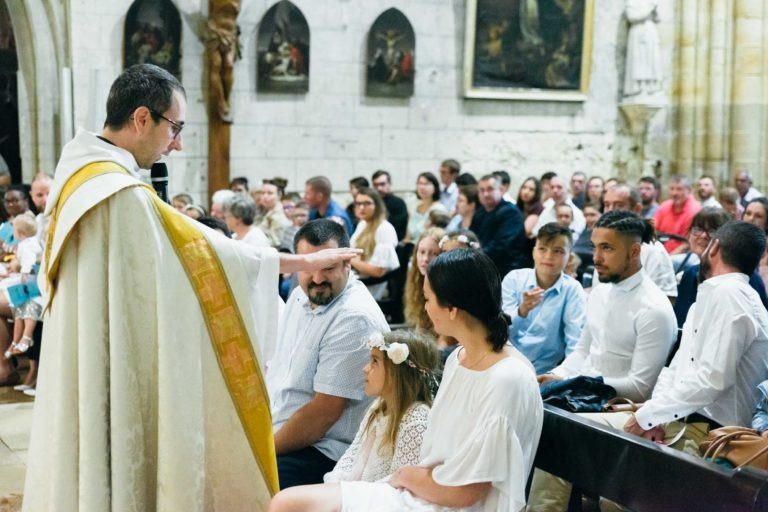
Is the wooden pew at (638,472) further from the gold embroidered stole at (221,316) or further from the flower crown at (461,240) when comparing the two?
the flower crown at (461,240)

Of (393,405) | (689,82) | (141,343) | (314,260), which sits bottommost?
(393,405)

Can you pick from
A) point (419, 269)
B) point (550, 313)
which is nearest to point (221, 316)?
point (550, 313)

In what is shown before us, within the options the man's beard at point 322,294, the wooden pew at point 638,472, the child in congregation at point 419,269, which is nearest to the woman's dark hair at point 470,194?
the child in congregation at point 419,269

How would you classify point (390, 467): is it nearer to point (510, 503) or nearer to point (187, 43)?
point (510, 503)

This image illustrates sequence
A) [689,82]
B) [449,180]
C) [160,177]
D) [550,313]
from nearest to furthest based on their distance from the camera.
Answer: [160,177] → [550,313] → [449,180] → [689,82]

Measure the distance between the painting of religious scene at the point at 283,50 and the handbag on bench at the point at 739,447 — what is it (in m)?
8.22

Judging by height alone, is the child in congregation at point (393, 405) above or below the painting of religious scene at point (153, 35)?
below

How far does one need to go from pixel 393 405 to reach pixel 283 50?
7922 millimetres

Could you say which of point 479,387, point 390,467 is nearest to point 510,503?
point 479,387

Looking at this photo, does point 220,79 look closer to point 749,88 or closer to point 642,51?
point 642,51

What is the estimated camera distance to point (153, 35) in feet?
33.5

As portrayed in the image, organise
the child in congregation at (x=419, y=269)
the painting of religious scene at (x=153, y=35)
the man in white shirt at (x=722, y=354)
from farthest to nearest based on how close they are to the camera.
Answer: the painting of religious scene at (x=153, y=35) < the child in congregation at (x=419, y=269) < the man in white shirt at (x=722, y=354)

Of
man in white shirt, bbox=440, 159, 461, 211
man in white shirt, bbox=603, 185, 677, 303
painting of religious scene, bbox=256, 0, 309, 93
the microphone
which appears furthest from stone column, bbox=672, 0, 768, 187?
the microphone

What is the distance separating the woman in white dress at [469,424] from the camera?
2787 millimetres
